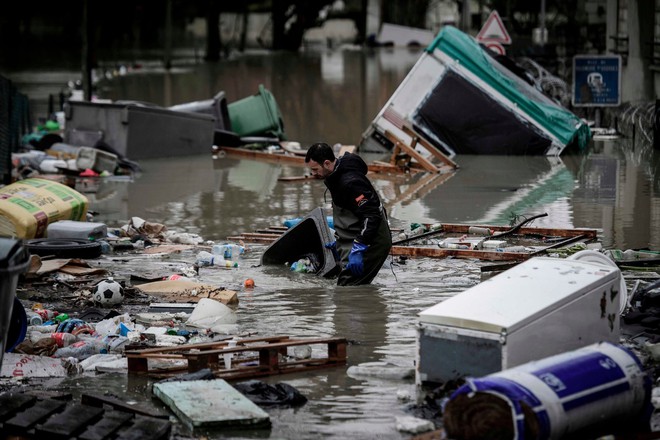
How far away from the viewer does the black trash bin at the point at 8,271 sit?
22.9 ft

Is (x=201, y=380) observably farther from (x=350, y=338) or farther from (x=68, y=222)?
(x=68, y=222)

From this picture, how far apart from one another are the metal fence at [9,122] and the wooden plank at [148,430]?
11.8m

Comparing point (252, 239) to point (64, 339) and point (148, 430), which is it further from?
A: point (148, 430)

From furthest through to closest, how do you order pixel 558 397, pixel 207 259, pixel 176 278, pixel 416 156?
pixel 416 156 < pixel 207 259 < pixel 176 278 < pixel 558 397

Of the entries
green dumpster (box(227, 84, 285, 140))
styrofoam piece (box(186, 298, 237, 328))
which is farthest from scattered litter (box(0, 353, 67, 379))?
green dumpster (box(227, 84, 285, 140))

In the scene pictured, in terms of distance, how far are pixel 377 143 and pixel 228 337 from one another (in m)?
13.4

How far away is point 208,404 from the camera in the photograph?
7.39 m

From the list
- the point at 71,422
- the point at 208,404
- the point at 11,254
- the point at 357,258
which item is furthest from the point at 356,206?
the point at 71,422

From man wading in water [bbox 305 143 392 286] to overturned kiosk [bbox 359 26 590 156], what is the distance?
34.8 feet

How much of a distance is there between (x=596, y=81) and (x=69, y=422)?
61.0ft

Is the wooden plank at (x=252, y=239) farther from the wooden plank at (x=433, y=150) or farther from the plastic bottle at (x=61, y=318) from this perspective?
the wooden plank at (x=433, y=150)

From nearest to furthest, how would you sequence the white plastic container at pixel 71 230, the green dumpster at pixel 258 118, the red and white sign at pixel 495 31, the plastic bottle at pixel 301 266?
the plastic bottle at pixel 301 266 → the white plastic container at pixel 71 230 → the green dumpster at pixel 258 118 → the red and white sign at pixel 495 31


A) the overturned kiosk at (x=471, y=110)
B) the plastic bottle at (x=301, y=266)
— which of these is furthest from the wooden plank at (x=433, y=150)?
the plastic bottle at (x=301, y=266)

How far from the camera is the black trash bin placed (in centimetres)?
697
